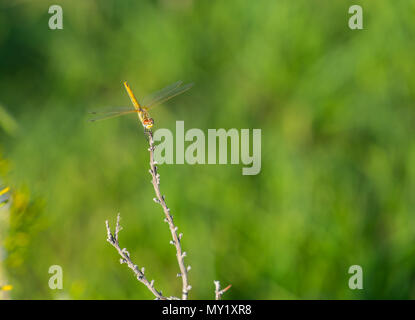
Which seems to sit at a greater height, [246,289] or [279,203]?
[279,203]

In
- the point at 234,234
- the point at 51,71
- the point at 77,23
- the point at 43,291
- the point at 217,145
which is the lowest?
the point at 43,291
